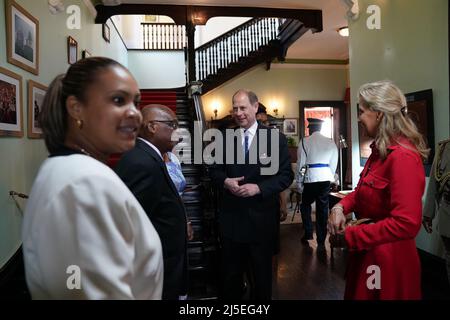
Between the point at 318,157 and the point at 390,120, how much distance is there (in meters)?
3.55

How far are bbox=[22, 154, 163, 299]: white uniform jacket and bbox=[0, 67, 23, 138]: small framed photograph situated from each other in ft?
6.78

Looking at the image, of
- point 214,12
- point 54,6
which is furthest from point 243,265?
point 214,12

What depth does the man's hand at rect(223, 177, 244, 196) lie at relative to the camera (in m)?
2.18

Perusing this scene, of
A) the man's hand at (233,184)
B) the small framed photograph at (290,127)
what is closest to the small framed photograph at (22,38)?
the man's hand at (233,184)

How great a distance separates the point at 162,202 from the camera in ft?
4.91

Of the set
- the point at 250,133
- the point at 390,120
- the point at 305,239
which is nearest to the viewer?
the point at 390,120

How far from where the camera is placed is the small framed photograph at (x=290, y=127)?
30.1 ft

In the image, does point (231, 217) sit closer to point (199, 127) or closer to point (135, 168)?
point (135, 168)

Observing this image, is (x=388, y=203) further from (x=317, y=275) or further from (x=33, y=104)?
(x=33, y=104)

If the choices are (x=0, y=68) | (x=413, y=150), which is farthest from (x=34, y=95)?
(x=413, y=150)

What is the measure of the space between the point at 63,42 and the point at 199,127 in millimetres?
2207

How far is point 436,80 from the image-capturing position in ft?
9.86

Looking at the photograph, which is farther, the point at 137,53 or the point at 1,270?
the point at 137,53
